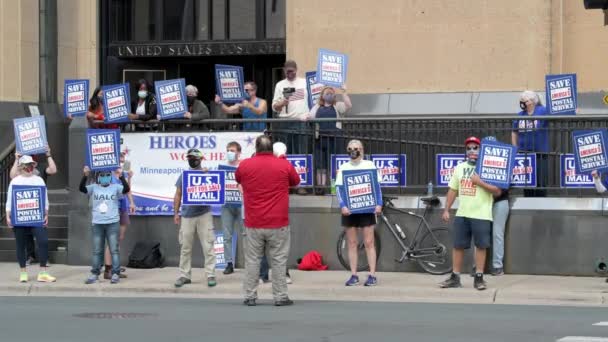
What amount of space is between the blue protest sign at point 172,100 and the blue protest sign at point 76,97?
1429 mm

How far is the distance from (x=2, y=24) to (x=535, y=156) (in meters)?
10.8

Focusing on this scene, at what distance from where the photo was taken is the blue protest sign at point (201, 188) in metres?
16.8

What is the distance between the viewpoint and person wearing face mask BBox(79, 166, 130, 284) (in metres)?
17.0

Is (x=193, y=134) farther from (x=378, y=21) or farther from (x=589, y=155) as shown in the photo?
(x=589, y=155)

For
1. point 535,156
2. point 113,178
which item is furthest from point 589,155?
point 113,178

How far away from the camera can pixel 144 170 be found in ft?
62.3

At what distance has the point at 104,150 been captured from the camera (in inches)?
698

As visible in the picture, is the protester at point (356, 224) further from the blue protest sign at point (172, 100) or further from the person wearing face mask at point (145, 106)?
the person wearing face mask at point (145, 106)

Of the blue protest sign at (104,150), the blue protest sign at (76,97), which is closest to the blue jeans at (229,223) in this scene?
the blue protest sign at (104,150)

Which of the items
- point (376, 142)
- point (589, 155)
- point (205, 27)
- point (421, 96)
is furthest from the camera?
point (205, 27)

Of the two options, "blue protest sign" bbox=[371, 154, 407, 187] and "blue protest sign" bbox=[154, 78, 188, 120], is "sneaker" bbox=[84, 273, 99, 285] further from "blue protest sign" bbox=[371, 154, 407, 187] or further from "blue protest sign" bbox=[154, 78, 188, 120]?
"blue protest sign" bbox=[371, 154, 407, 187]

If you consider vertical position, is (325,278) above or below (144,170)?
below

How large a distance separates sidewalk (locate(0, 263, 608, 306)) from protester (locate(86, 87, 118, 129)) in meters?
2.58

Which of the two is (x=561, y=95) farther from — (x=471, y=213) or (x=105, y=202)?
(x=105, y=202)
